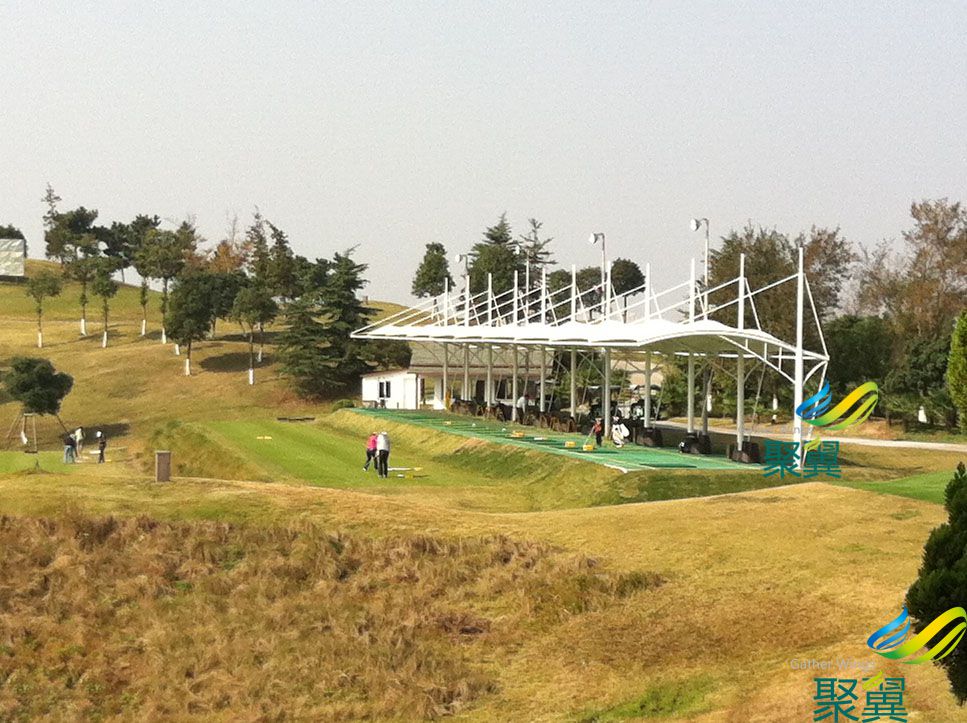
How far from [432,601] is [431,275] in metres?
110

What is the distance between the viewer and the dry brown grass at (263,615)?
18359 millimetres

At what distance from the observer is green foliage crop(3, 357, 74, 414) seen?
69.6 meters

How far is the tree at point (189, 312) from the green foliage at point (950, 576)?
3357 inches

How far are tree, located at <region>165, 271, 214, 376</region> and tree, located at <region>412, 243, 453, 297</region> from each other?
3790 cm

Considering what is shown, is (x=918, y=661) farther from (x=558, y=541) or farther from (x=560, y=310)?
(x=560, y=310)

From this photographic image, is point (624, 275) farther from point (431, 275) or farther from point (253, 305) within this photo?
point (253, 305)

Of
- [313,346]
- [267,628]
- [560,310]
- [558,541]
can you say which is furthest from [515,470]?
[560,310]

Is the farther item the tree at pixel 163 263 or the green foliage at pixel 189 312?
the tree at pixel 163 263

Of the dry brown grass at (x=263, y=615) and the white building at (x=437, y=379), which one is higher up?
the white building at (x=437, y=379)

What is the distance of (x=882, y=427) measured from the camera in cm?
6109

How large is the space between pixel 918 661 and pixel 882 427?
4897 cm

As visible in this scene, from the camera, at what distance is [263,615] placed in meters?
21.2

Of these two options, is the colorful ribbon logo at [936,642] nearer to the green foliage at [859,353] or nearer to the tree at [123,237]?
the green foliage at [859,353]

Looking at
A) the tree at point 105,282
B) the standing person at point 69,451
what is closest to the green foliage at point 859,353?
the standing person at point 69,451
